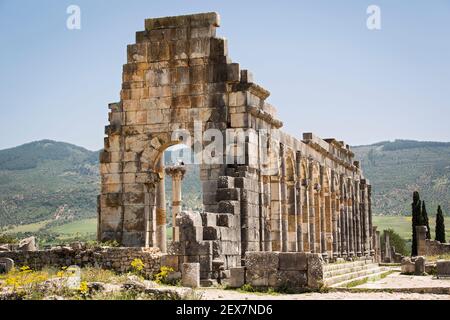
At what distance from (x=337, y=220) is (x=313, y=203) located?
6716 mm

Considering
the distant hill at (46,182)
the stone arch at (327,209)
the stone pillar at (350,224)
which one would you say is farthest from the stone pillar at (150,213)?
the distant hill at (46,182)

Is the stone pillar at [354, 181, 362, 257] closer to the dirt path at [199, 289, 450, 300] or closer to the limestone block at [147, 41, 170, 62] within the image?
the limestone block at [147, 41, 170, 62]

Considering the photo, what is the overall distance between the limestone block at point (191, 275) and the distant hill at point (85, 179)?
256 ft

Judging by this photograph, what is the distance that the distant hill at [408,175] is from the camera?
389ft

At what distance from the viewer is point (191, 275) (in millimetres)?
17562

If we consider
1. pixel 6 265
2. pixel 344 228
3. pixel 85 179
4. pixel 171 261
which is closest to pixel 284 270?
pixel 171 261

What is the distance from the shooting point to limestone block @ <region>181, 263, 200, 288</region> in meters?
17.5

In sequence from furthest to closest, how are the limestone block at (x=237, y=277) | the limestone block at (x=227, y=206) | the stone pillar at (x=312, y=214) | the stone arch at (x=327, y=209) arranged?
the stone arch at (x=327, y=209) < the stone pillar at (x=312, y=214) < the limestone block at (x=227, y=206) < the limestone block at (x=237, y=277)

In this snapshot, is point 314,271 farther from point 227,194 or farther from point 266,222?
point 266,222

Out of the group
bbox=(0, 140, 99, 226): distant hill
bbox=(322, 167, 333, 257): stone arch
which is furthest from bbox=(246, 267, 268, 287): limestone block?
bbox=(0, 140, 99, 226): distant hill

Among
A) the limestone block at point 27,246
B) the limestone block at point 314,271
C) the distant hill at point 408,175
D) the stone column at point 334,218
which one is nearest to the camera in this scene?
the limestone block at point 314,271

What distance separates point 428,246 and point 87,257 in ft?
114

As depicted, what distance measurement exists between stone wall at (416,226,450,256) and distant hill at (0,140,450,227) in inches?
1905

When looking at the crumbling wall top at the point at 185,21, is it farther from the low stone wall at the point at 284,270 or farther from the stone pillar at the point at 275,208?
the low stone wall at the point at 284,270
